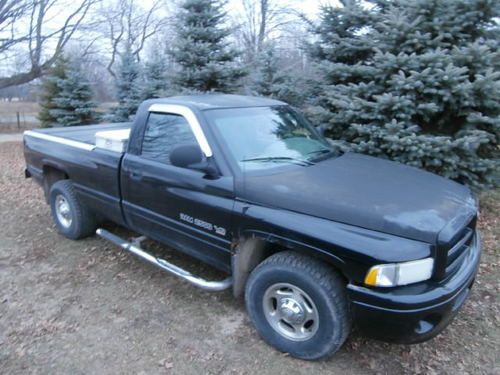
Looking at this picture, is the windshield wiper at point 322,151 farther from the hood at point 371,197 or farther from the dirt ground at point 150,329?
the dirt ground at point 150,329

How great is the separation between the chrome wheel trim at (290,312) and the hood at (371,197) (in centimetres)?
60

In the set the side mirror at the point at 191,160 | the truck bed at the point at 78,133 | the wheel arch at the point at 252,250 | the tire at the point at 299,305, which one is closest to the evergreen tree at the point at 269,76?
the truck bed at the point at 78,133

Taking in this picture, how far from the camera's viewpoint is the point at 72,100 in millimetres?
13156

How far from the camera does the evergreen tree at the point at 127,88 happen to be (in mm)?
11914

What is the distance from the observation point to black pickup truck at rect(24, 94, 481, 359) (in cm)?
238

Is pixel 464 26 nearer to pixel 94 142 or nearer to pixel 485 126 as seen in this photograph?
pixel 485 126

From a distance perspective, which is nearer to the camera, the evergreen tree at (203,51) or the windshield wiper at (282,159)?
the windshield wiper at (282,159)

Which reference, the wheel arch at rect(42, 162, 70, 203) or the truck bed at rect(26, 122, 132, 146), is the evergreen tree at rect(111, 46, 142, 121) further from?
the wheel arch at rect(42, 162, 70, 203)

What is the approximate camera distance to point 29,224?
5516 millimetres

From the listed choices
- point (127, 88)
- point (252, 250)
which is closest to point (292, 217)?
point (252, 250)

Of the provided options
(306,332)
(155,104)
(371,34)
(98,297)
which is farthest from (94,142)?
(371,34)

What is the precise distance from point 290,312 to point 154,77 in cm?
Result: 1010

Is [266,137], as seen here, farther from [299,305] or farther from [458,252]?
[458,252]

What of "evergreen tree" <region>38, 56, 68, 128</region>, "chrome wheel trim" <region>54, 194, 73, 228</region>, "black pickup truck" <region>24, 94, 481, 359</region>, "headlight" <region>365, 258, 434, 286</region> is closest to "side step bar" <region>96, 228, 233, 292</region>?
"black pickup truck" <region>24, 94, 481, 359</region>
